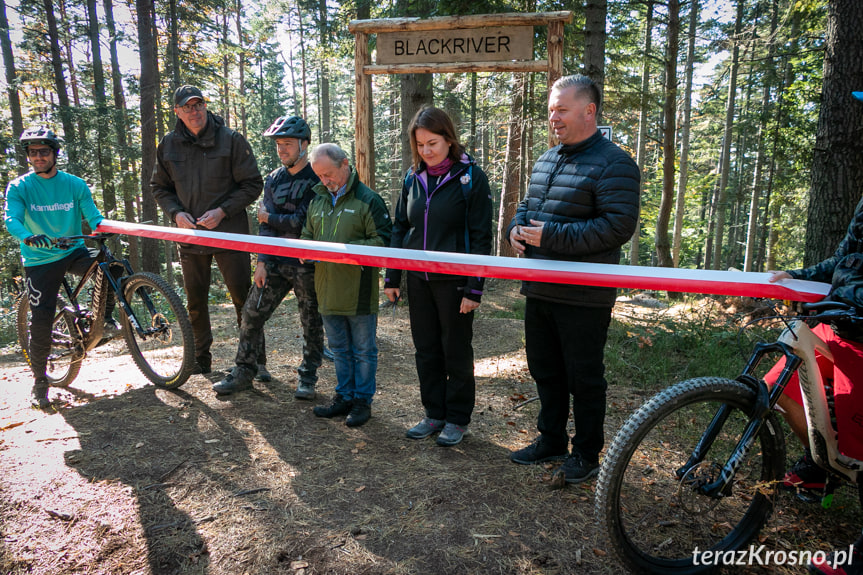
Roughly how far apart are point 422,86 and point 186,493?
7.63m

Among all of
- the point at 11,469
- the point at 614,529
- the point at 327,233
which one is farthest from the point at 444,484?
the point at 11,469

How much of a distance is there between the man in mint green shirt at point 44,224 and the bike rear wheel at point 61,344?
0.17 metres

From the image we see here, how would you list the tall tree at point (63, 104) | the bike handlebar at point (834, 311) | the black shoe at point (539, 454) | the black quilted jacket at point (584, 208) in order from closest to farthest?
the bike handlebar at point (834, 311) < the black quilted jacket at point (584, 208) < the black shoe at point (539, 454) < the tall tree at point (63, 104)

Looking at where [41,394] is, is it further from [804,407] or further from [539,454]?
[804,407]

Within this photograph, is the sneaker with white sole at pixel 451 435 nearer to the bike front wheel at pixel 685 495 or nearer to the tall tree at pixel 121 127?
the bike front wheel at pixel 685 495

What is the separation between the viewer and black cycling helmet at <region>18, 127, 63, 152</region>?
14.3 feet

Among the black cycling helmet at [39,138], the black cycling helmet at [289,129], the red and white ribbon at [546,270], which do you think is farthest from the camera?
A: the black cycling helmet at [39,138]

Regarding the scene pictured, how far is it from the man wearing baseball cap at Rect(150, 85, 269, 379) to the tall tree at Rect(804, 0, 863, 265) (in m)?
6.01

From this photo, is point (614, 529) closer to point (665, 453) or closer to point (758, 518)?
point (758, 518)

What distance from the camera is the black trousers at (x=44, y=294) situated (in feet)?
15.1

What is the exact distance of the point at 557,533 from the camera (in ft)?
9.13

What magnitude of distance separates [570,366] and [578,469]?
696mm

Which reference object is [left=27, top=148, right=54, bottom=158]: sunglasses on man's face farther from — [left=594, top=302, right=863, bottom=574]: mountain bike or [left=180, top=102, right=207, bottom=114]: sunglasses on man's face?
[left=594, top=302, right=863, bottom=574]: mountain bike

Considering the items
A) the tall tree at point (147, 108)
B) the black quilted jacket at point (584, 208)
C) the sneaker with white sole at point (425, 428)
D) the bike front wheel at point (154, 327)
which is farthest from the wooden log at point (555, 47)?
the tall tree at point (147, 108)
